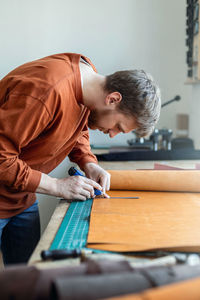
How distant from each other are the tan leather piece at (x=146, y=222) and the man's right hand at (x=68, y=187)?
5 centimetres

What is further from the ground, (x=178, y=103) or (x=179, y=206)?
(x=179, y=206)

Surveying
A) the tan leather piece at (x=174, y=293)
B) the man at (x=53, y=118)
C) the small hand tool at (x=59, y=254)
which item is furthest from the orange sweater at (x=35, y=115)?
the tan leather piece at (x=174, y=293)

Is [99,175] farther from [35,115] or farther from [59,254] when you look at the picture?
[59,254]

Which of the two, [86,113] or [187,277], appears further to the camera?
[86,113]

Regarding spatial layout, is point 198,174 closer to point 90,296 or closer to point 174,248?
point 174,248

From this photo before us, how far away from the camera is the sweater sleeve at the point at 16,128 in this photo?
40.2 inches

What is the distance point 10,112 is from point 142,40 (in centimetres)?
243

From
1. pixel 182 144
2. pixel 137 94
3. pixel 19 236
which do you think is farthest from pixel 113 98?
pixel 182 144

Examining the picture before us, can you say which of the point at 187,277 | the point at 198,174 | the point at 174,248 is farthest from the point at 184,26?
the point at 187,277

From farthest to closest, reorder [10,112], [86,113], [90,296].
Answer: [86,113]
[10,112]
[90,296]

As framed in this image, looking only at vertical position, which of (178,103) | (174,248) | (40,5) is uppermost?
(40,5)

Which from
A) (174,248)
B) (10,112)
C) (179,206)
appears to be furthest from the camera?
(179,206)

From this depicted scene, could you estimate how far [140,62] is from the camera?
10.4ft

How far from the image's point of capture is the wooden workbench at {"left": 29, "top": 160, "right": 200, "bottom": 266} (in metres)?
0.80
